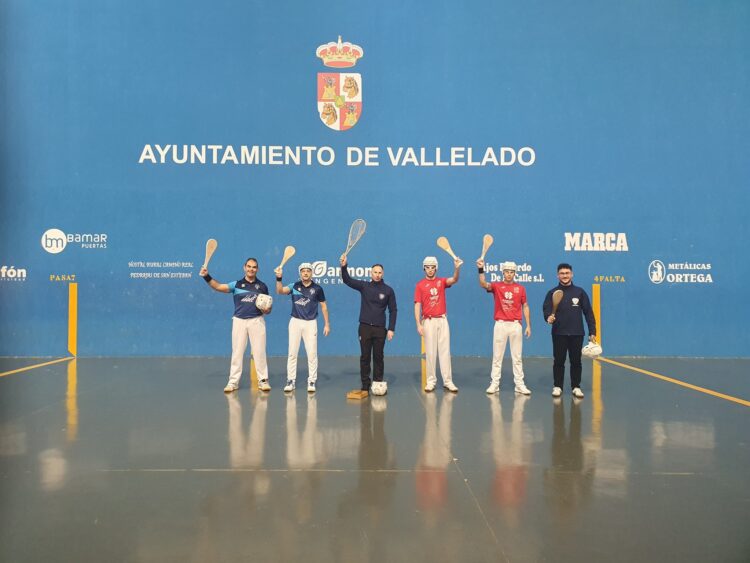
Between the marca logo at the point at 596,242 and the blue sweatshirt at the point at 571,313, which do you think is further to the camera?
the marca logo at the point at 596,242

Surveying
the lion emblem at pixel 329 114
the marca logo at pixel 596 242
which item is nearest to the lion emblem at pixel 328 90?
the lion emblem at pixel 329 114

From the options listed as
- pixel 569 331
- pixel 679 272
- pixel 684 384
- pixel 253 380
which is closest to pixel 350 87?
pixel 253 380

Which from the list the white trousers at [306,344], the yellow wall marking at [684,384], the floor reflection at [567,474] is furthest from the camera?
the white trousers at [306,344]

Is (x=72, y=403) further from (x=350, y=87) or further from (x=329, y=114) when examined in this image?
(x=350, y=87)

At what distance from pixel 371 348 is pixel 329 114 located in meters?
4.47

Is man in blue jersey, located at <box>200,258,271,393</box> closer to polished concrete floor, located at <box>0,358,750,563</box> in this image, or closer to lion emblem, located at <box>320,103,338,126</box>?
polished concrete floor, located at <box>0,358,750,563</box>

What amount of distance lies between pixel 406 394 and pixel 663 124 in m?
6.68

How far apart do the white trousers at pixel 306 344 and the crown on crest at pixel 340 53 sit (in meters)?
4.85

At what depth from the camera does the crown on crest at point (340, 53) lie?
8625 mm

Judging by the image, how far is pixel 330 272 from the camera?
8625mm

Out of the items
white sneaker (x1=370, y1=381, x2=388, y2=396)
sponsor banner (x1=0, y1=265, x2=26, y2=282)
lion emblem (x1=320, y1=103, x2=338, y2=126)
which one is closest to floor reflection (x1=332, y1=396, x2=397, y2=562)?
white sneaker (x1=370, y1=381, x2=388, y2=396)

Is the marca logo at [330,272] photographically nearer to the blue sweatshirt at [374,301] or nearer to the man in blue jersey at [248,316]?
the man in blue jersey at [248,316]

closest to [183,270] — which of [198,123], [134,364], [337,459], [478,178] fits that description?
[134,364]

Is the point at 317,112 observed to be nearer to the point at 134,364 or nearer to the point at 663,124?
the point at 134,364
